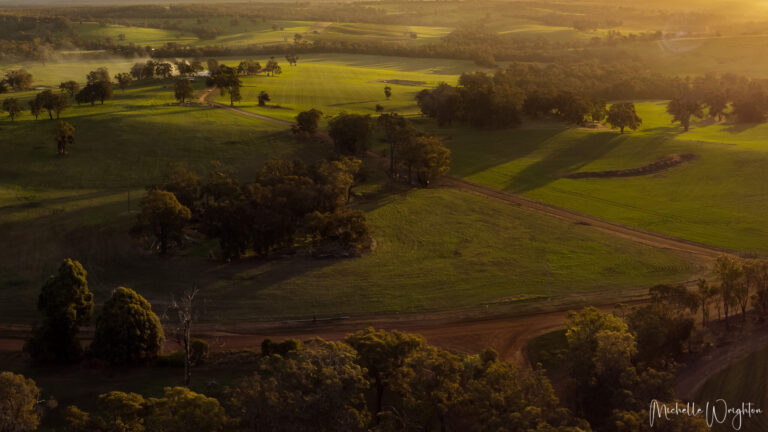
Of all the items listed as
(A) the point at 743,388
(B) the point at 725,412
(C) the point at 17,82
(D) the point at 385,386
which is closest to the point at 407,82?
(C) the point at 17,82

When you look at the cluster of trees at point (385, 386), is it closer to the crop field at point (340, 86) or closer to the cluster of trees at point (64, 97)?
the cluster of trees at point (64, 97)

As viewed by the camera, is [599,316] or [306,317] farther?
[306,317]

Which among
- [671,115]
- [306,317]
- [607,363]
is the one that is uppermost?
[671,115]

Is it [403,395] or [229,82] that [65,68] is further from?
[403,395]

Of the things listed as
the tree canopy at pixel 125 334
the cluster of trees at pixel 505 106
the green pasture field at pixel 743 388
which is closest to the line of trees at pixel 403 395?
the green pasture field at pixel 743 388

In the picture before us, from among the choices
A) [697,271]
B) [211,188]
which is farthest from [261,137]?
[697,271]

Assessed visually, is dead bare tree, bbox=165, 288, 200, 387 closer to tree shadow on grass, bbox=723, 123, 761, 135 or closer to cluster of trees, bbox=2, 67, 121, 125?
cluster of trees, bbox=2, 67, 121, 125

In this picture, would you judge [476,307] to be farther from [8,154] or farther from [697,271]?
[8,154]
